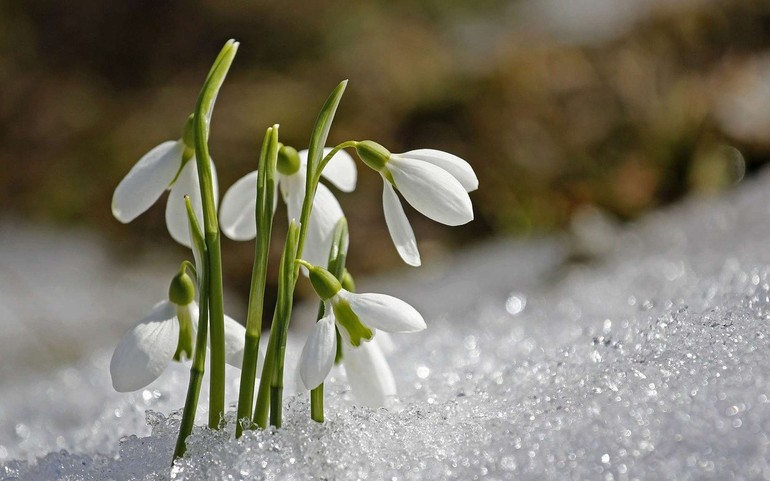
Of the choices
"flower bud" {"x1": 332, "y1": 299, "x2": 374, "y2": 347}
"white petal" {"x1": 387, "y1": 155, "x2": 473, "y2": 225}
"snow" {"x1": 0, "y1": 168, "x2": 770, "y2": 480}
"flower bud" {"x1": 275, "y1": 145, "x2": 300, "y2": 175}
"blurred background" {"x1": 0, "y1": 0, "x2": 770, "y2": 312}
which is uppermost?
"flower bud" {"x1": 275, "y1": 145, "x2": 300, "y2": 175}

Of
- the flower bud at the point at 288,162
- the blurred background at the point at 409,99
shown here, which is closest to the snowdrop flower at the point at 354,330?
the flower bud at the point at 288,162

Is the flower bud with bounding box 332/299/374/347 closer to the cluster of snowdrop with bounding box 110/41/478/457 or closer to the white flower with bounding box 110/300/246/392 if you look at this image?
the cluster of snowdrop with bounding box 110/41/478/457

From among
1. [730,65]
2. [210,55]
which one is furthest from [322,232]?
[210,55]

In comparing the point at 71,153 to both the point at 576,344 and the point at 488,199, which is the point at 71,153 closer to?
the point at 488,199

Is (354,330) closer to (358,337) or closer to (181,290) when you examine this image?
(358,337)

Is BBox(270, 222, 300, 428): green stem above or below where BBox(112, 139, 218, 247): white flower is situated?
below

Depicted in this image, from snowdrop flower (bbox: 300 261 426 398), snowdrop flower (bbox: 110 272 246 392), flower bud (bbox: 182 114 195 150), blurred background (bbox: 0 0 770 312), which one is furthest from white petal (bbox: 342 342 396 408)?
blurred background (bbox: 0 0 770 312)
